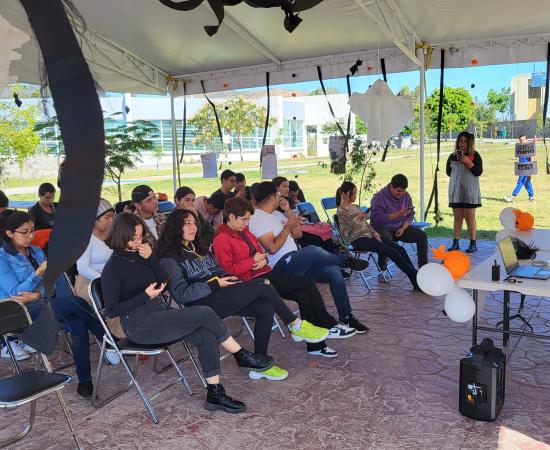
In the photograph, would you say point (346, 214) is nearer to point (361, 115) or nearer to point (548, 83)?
point (361, 115)

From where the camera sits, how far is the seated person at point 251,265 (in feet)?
12.5

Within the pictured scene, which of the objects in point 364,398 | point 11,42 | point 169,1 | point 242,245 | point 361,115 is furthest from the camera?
point 361,115

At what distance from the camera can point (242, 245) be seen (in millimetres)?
3861

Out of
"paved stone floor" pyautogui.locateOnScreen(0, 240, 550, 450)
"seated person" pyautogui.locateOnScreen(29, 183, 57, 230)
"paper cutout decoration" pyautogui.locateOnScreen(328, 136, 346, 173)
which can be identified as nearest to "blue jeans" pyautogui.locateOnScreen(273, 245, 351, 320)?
"paved stone floor" pyautogui.locateOnScreen(0, 240, 550, 450)

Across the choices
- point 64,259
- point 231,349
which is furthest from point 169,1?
point 231,349

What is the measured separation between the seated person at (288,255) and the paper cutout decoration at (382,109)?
3.46 metres

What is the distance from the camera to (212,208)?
19.9 ft

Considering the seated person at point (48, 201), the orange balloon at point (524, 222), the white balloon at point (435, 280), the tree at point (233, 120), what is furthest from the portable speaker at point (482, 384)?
the tree at point (233, 120)

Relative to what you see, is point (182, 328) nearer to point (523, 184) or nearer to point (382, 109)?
point (382, 109)

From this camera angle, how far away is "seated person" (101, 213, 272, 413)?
3018 millimetres

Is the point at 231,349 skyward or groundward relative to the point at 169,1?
groundward

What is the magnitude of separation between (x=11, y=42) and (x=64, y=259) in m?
0.29

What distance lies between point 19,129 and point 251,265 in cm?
315

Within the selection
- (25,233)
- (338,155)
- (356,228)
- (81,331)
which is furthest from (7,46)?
(338,155)
